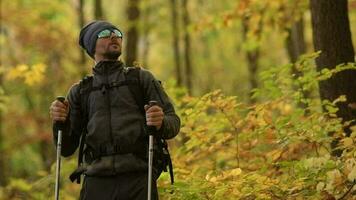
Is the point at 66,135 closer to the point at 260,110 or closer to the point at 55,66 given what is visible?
the point at 260,110

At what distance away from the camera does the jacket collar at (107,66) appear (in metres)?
4.87

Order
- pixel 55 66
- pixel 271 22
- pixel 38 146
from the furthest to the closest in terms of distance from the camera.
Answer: pixel 38 146 → pixel 55 66 → pixel 271 22

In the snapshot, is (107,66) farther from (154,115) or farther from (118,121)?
(154,115)

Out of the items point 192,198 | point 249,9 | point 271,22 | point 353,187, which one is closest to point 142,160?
point 192,198

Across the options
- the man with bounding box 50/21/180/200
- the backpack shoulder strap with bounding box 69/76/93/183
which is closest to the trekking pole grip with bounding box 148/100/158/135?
the man with bounding box 50/21/180/200

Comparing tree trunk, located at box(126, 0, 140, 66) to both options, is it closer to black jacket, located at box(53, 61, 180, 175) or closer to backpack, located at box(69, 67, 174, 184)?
backpack, located at box(69, 67, 174, 184)

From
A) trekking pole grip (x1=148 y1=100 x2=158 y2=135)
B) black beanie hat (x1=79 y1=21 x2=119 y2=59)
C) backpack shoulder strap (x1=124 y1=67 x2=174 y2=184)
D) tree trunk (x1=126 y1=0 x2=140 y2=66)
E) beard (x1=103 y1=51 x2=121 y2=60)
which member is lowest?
trekking pole grip (x1=148 y1=100 x2=158 y2=135)

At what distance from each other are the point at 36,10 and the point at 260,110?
18382 millimetres

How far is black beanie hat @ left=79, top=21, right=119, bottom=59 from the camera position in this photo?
4.99 metres

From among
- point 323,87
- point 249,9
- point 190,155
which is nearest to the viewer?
point 323,87

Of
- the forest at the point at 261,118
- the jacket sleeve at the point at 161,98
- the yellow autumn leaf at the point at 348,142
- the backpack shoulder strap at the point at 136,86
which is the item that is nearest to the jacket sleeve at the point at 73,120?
the backpack shoulder strap at the point at 136,86

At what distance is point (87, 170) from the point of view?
4.82 m

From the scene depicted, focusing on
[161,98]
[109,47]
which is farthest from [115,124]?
[109,47]

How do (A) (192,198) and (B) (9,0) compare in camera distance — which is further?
(B) (9,0)
